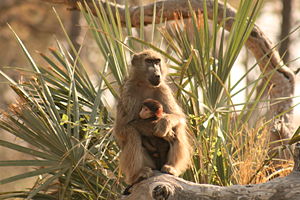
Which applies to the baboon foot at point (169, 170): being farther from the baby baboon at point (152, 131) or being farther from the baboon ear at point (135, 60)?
the baboon ear at point (135, 60)

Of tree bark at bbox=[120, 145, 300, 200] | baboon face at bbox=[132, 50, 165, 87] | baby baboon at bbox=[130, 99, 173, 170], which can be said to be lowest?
tree bark at bbox=[120, 145, 300, 200]

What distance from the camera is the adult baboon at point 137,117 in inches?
188

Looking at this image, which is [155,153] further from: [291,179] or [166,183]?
[291,179]

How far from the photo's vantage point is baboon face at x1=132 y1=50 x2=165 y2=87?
5164 mm

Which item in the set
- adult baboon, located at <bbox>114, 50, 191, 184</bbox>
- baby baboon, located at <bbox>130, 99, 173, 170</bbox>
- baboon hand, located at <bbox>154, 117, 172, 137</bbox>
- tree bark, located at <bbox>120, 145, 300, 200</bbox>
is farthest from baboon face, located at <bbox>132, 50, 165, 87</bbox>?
tree bark, located at <bbox>120, 145, 300, 200</bbox>

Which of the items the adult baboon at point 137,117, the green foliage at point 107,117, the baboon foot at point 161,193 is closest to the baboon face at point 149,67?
the adult baboon at point 137,117

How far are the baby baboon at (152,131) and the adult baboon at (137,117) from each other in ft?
0.19

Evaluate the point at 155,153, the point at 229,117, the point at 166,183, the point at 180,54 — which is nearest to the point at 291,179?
the point at 166,183

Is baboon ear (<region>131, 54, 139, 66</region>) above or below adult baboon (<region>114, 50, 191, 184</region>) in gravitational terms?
above

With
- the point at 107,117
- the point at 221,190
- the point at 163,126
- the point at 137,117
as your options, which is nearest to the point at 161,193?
the point at 221,190

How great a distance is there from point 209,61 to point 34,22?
1351 cm

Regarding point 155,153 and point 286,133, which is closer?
point 155,153

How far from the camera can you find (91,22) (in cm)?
611

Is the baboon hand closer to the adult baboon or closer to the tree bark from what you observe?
the adult baboon
